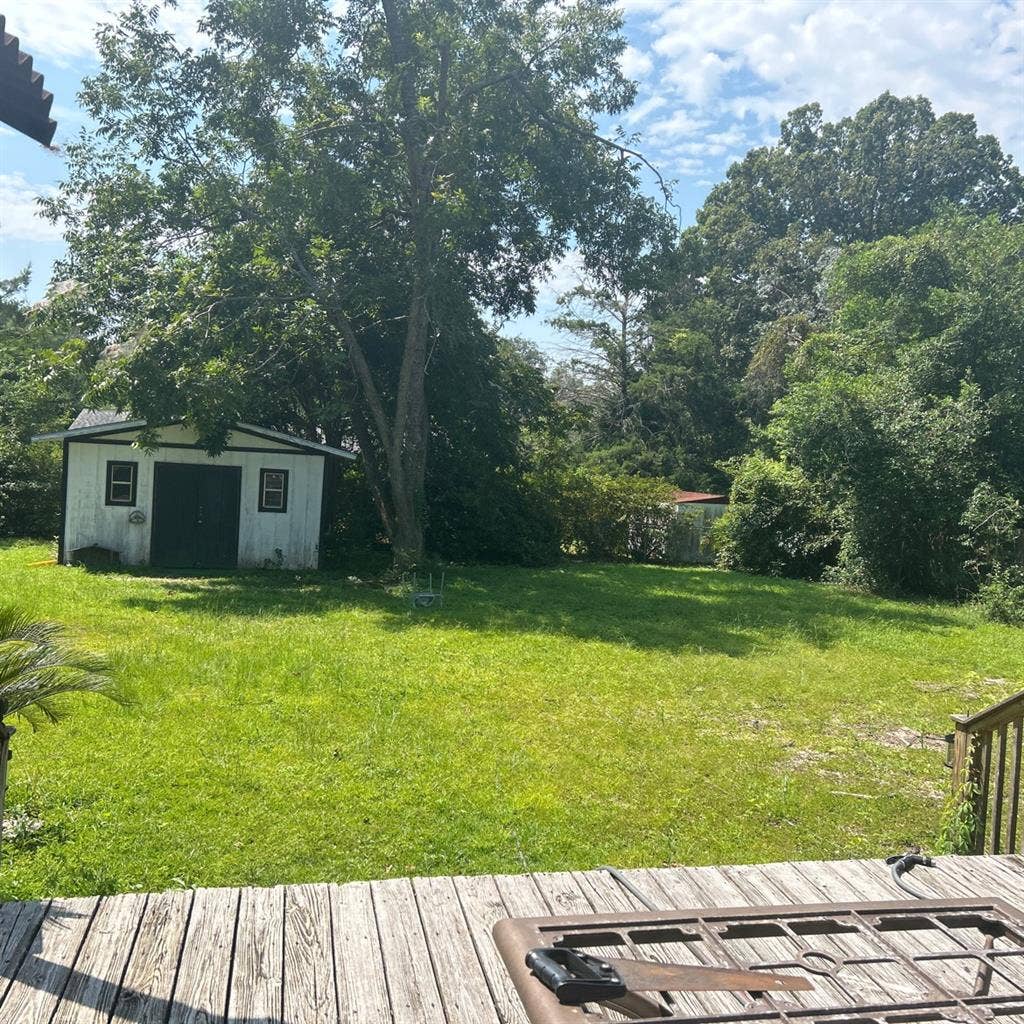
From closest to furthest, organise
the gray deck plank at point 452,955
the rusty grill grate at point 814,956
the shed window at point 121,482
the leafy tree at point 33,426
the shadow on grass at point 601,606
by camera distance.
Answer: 1. the rusty grill grate at point 814,956
2. the gray deck plank at point 452,955
3. the shadow on grass at point 601,606
4. the leafy tree at point 33,426
5. the shed window at point 121,482

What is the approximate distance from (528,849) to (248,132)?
15666 mm

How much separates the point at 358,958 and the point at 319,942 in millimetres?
171

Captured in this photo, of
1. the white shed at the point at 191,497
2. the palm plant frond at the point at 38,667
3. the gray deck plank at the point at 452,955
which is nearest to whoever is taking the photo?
the gray deck plank at the point at 452,955

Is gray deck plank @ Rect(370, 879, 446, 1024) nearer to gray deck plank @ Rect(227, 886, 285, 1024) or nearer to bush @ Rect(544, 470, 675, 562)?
gray deck plank @ Rect(227, 886, 285, 1024)

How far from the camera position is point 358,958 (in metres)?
3.02

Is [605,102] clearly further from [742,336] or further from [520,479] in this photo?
[742,336]

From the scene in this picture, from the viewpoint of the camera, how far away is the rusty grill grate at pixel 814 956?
1.85 meters

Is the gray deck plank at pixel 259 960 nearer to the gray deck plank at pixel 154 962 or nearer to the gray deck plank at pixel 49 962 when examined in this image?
the gray deck plank at pixel 154 962

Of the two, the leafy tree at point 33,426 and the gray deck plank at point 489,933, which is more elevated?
the leafy tree at point 33,426

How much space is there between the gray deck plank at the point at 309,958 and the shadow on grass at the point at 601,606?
7997 millimetres

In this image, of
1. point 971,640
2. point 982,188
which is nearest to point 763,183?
point 982,188

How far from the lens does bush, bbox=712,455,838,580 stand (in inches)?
768

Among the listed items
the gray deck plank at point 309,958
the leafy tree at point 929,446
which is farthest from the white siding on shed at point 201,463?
the gray deck plank at point 309,958

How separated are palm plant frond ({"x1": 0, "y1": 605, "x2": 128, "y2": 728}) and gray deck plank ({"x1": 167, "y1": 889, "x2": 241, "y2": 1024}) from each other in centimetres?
92
